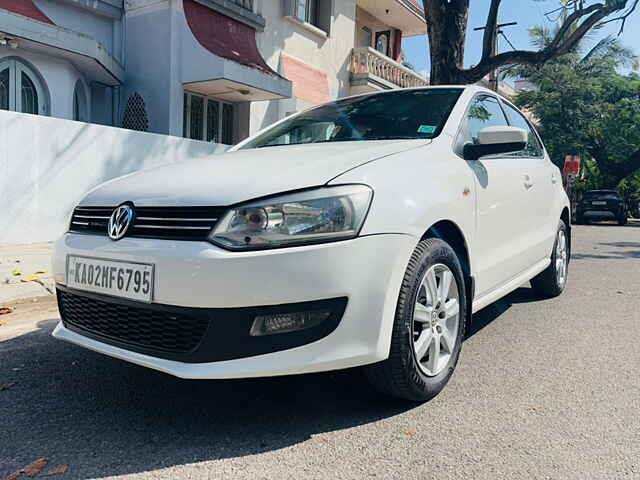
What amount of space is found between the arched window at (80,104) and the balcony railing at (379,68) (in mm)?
7977

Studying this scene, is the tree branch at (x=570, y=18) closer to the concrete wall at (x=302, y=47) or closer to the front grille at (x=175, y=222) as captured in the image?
the concrete wall at (x=302, y=47)

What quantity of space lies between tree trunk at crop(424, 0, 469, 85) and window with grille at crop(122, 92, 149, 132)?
586cm

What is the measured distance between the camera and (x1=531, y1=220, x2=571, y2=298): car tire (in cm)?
479

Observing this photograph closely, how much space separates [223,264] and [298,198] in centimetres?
38

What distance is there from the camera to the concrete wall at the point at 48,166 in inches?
269

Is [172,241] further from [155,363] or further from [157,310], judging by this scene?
[155,363]

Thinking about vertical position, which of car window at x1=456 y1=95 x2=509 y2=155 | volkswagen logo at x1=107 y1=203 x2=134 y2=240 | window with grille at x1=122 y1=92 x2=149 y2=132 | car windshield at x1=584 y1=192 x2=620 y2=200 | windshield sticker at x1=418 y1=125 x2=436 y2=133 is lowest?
volkswagen logo at x1=107 y1=203 x2=134 y2=240

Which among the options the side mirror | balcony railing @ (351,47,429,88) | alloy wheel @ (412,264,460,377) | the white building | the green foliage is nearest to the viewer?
alloy wheel @ (412,264,460,377)

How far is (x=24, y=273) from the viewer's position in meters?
5.22

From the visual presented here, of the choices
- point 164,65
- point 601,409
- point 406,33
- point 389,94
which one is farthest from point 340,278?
point 406,33

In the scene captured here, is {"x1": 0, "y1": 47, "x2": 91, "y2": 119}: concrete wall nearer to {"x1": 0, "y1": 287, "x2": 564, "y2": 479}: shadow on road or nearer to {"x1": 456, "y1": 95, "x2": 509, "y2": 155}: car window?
{"x1": 0, "y1": 287, "x2": 564, "y2": 479}: shadow on road

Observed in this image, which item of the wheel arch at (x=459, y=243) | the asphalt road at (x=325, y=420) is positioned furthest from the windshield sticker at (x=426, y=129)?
the asphalt road at (x=325, y=420)

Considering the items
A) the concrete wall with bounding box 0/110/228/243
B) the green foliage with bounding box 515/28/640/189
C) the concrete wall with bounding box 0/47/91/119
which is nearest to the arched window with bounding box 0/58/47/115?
the concrete wall with bounding box 0/47/91/119

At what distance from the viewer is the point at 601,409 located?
8.32ft
